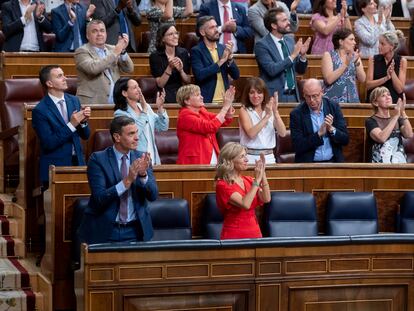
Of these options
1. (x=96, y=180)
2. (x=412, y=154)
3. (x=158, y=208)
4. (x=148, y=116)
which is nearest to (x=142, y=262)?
(x=96, y=180)

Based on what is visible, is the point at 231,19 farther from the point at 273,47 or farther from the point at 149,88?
the point at 149,88

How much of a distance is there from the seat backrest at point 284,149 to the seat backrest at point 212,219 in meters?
1.18

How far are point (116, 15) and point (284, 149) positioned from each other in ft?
6.13

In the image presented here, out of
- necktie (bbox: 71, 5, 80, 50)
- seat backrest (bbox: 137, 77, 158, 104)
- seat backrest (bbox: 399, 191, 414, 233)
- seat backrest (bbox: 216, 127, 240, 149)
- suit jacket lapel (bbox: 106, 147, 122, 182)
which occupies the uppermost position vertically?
necktie (bbox: 71, 5, 80, 50)

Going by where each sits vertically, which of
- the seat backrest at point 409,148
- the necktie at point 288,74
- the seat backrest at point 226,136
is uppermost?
the necktie at point 288,74

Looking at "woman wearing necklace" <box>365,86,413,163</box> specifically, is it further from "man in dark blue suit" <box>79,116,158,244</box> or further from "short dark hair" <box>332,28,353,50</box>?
"man in dark blue suit" <box>79,116,158,244</box>

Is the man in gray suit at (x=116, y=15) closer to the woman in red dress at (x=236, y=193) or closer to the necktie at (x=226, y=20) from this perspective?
the necktie at (x=226, y=20)

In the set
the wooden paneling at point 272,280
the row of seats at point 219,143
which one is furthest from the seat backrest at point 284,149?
the wooden paneling at point 272,280

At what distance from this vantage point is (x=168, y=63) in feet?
25.2

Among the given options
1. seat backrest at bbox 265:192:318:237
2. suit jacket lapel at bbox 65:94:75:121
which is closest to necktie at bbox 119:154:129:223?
seat backrest at bbox 265:192:318:237

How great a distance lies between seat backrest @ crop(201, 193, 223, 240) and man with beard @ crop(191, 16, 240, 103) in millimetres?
1653

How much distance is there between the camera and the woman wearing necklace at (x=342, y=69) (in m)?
7.72

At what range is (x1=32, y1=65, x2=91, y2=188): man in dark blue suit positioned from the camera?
645 centimetres

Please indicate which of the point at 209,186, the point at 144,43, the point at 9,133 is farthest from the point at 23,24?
the point at 209,186
